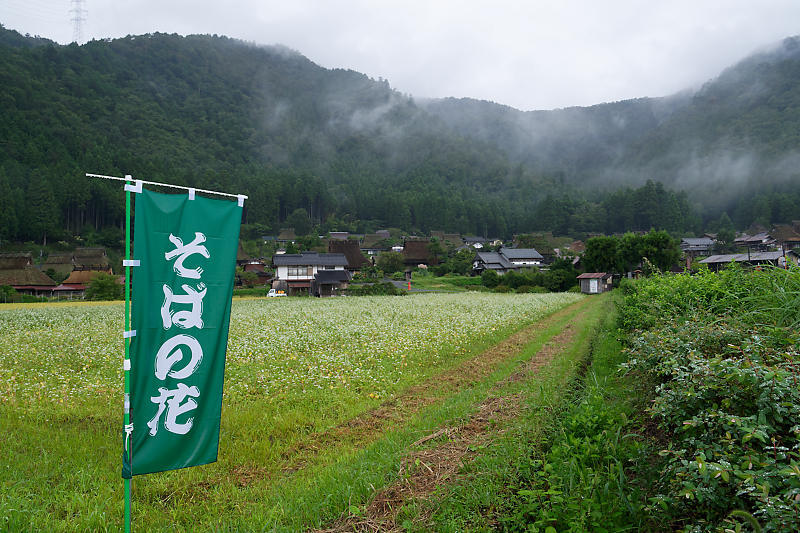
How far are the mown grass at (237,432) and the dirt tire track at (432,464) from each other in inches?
9.2

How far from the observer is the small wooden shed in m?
46.4

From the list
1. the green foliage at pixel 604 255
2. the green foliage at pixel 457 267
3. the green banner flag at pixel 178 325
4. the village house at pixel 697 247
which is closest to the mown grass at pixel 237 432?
the green banner flag at pixel 178 325

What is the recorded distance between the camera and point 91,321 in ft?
63.1

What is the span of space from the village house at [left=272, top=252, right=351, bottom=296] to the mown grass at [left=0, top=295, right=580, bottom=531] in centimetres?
3715

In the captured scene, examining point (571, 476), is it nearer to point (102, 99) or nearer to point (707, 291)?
point (707, 291)

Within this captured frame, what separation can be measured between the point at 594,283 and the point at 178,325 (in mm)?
49534

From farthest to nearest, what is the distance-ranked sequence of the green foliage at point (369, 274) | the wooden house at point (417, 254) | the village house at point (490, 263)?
the wooden house at point (417, 254), the village house at point (490, 263), the green foliage at point (369, 274)

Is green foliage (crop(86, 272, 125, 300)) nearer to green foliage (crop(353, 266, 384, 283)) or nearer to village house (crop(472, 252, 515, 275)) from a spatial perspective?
green foliage (crop(353, 266, 384, 283))

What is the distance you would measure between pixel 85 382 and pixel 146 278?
284 inches

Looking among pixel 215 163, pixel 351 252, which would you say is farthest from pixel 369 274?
pixel 215 163

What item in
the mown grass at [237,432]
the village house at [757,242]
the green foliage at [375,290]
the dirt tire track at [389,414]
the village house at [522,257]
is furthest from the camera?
the village house at [522,257]

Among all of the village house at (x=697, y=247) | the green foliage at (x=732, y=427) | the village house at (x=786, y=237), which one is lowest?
the green foliage at (x=732, y=427)

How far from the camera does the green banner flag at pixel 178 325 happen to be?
11.4ft

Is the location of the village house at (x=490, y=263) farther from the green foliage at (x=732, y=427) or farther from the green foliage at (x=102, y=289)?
the green foliage at (x=732, y=427)
